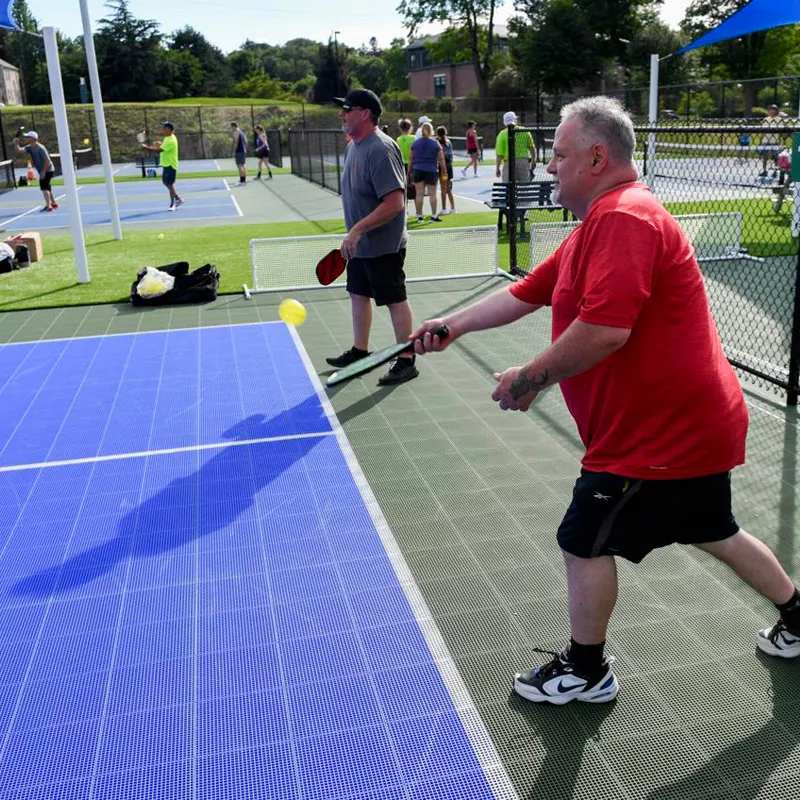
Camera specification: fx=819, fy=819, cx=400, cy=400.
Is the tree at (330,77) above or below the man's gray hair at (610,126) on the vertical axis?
above

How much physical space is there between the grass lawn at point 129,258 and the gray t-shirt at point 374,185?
13.3 ft

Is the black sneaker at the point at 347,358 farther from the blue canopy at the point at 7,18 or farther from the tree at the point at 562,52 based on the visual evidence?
the tree at the point at 562,52

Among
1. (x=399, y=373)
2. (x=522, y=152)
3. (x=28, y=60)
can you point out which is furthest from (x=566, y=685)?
(x=28, y=60)

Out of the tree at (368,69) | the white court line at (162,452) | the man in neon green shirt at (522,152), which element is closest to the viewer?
the white court line at (162,452)

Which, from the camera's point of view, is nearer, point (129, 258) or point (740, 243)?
point (740, 243)

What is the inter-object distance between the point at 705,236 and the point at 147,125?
155ft

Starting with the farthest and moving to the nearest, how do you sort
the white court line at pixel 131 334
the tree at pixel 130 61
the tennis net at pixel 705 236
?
the tree at pixel 130 61, the tennis net at pixel 705 236, the white court line at pixel 131 334

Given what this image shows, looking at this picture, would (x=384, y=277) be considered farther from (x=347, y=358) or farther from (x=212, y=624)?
(x=212, y=624)

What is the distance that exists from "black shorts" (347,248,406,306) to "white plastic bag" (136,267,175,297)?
3.83 meters

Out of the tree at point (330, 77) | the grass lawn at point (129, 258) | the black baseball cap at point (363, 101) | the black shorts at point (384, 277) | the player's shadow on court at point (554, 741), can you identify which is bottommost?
the player's shadow on court at point (554, 741)

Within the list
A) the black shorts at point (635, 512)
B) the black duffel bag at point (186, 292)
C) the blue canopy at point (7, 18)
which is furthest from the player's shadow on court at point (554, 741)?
the blue canopy at point (7, 18)

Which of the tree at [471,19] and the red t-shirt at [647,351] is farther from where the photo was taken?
the tree at [471,19]

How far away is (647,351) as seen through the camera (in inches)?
96.0

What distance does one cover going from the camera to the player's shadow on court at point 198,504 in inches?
154
